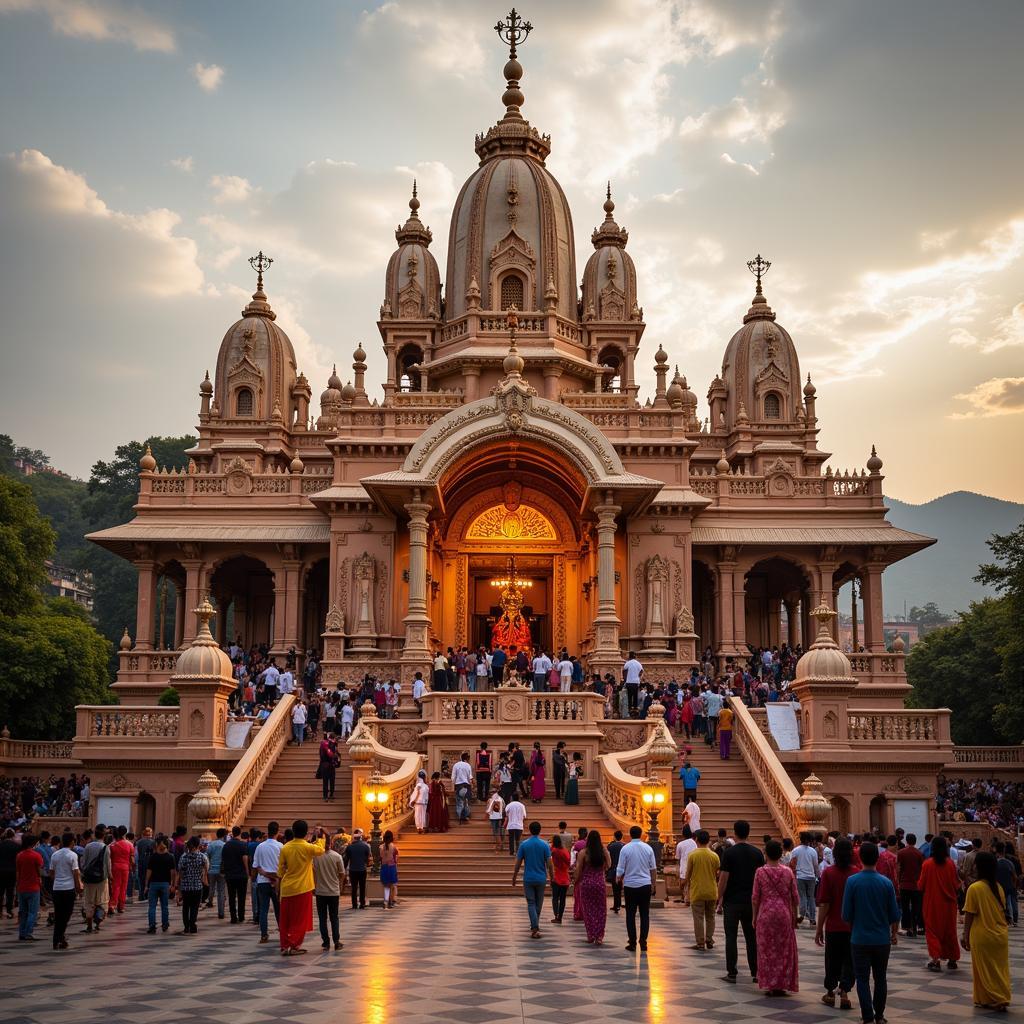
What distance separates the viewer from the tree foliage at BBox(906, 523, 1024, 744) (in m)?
38.0

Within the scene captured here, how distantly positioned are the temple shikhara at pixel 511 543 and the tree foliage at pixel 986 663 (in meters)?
3.29

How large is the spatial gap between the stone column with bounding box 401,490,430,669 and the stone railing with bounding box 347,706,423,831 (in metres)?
6.52

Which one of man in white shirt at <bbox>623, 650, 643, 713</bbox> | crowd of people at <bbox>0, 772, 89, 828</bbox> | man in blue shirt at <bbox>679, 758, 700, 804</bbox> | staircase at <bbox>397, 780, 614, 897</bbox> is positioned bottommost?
staircase at <bbox>397, 780, 614, 897</bbox>

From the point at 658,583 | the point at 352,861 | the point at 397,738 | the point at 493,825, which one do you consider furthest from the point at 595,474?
the point at 352,861

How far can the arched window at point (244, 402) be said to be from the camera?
50.4 m

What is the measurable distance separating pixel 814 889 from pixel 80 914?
439 inches

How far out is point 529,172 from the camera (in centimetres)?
4700

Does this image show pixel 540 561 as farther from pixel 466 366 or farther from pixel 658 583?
pixel 466 366

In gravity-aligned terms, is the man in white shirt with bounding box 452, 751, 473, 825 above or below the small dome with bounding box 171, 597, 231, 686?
below

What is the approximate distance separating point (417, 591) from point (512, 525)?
6.91 m

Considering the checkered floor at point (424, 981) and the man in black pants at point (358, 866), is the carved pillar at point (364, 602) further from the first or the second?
the checkered floor at point (424, 981)

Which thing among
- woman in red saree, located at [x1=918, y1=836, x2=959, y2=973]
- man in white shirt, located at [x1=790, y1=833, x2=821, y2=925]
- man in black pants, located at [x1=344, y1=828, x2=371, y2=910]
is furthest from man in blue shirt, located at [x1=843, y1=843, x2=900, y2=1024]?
man in black pants, located at [x1=344, y1=828, x2=371, y2=910]

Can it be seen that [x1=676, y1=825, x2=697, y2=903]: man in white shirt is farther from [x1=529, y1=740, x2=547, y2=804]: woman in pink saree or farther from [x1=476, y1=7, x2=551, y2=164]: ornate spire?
[x1=476, y1=7, x2=551, y2=164]: ornate spire

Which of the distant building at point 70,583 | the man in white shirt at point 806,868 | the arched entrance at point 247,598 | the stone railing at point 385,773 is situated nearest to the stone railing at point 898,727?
the man in white shirt at point 806,868
